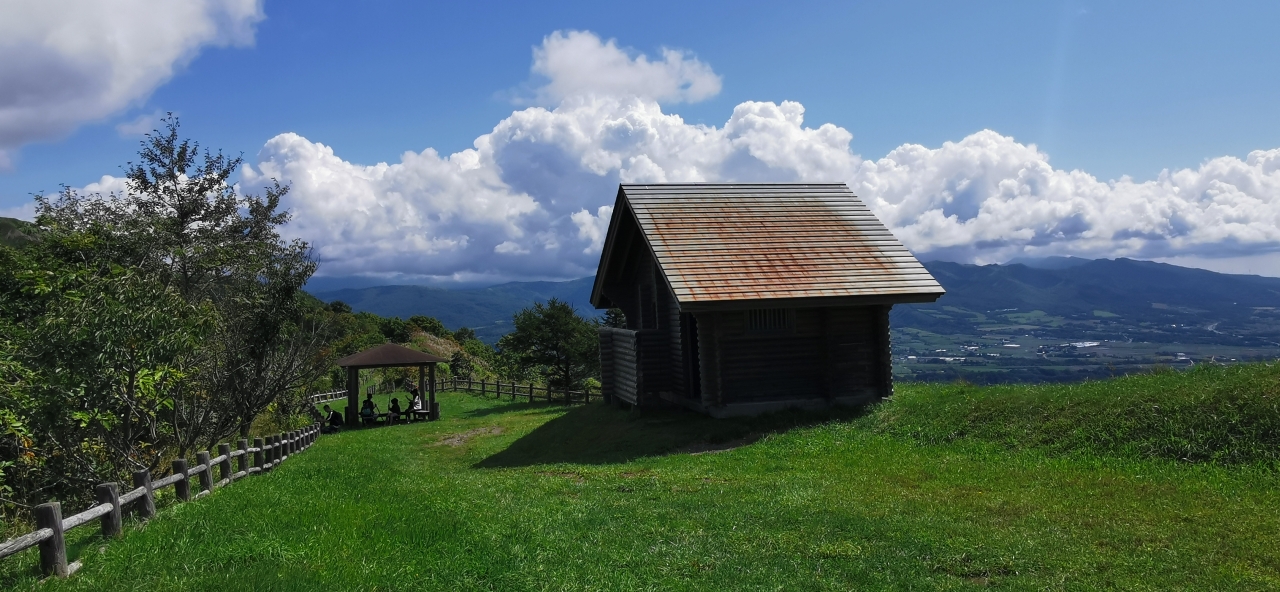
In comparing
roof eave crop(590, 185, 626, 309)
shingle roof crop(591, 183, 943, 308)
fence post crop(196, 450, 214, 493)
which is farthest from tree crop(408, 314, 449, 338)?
fence post crop(196, 450, 214, 493)

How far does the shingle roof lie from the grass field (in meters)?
4.01

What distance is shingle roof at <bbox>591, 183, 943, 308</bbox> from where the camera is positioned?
19.2 m

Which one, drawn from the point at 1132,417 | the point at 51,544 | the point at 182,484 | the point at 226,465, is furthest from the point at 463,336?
the point at 51,544

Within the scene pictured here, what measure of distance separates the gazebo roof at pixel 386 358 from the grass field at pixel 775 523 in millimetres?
18800

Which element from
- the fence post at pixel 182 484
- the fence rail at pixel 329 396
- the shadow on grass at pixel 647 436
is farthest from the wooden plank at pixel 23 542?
the fence rail at pixel 329 396

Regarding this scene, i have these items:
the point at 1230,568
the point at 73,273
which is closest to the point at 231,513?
the point at 73,273

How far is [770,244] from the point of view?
21.0m

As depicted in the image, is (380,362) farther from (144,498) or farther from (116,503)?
(116,503)

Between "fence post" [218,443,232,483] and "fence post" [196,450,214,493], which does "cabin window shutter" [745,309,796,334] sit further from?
"fence post" [196,450,214,493]

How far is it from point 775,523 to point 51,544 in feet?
24.0

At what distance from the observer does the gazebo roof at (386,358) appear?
1369 inches

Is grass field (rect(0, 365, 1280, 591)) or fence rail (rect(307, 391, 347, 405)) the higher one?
grass field (rect(0, 365, 1280, 591))

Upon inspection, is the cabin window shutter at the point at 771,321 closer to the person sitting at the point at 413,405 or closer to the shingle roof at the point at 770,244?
the shingle roof at the point at 770,244

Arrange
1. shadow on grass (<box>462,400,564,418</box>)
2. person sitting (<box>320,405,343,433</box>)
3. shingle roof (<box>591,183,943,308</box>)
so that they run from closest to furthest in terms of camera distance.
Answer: shingle roof (<box>591,183,943,308</box>) < person sitting (<box>320,405,343,433</box>) < shadow on grass (<box>462,400,564,418</box>)
